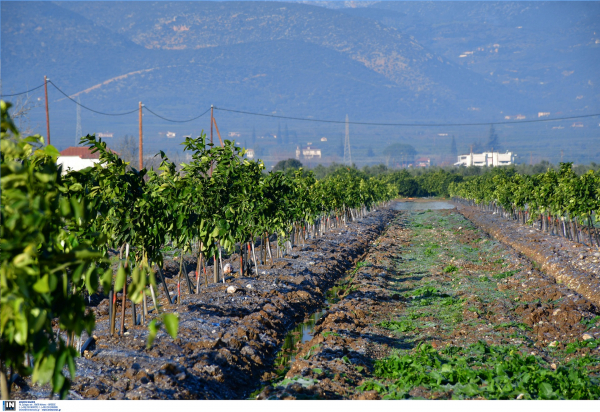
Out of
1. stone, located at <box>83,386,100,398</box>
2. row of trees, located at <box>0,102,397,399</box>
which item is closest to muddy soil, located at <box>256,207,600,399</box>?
stone, located at <box>83,386,100,398</box>

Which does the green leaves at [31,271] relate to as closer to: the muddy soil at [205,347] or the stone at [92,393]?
the stone at [92,393]

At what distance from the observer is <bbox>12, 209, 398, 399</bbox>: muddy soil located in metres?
8.20

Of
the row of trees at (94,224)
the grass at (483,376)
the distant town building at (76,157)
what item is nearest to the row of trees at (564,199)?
the row of trees at (94,224)

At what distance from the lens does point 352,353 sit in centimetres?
1049

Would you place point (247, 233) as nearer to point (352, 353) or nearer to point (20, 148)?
point (352, 353)

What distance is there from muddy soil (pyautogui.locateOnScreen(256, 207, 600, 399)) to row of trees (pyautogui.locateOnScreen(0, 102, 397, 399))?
329cm

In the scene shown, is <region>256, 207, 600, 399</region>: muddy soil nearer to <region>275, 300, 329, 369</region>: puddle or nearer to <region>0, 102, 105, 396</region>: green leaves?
<region>275, 300, 329, 369</region>: puddle

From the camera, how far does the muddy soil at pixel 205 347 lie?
26.9ft

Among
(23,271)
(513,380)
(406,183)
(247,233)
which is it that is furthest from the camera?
(406,183)

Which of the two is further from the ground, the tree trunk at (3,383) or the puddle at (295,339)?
the tree trunk at (3,383)

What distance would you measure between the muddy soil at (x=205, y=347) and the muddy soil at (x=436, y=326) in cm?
79

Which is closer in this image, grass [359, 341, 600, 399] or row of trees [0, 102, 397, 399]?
row of trees [0, 102, 397, 399]
